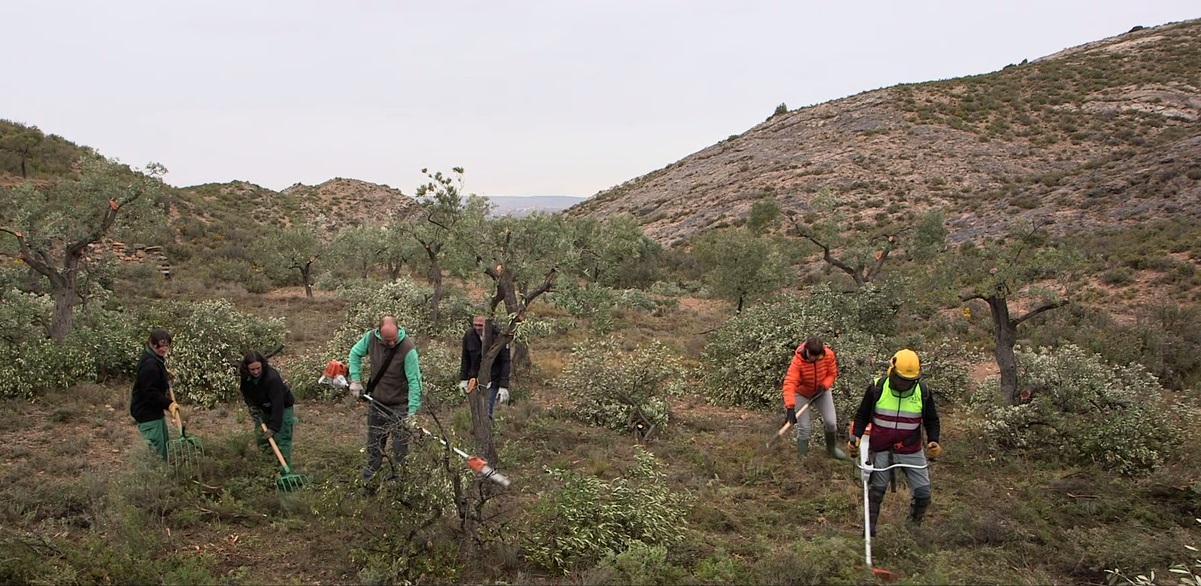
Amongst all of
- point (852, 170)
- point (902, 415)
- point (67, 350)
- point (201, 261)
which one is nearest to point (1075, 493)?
point (902, 415)

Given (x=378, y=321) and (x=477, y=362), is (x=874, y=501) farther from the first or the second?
(x=378, y=321)

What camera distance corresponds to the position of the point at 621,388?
9141 millimetres

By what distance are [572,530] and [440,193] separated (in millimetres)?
8700

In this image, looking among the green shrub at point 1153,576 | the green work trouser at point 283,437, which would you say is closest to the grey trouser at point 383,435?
the green work trouser at point 283,437

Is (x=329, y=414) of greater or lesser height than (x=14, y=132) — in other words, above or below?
below

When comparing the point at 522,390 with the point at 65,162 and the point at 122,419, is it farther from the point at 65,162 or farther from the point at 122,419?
the point at 65,162

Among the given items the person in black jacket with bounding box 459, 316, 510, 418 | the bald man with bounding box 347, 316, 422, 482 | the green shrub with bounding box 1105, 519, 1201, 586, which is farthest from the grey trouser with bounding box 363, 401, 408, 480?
the green shrub with bounding box 1105, 519, 1201, 586

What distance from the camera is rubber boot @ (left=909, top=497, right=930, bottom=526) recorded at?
554 cm

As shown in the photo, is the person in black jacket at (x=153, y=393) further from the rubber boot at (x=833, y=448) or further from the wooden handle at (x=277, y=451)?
the rubber boot at (x=833, y=448)

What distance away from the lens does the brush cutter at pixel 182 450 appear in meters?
5.75

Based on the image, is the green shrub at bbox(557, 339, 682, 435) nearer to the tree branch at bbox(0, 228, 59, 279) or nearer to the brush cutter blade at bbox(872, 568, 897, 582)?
the brush cutter blade at bbox(872, 568, 897, 582)

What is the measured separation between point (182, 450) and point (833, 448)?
22.0 feet

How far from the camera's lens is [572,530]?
505cm

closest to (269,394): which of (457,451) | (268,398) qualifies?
(268,398)
